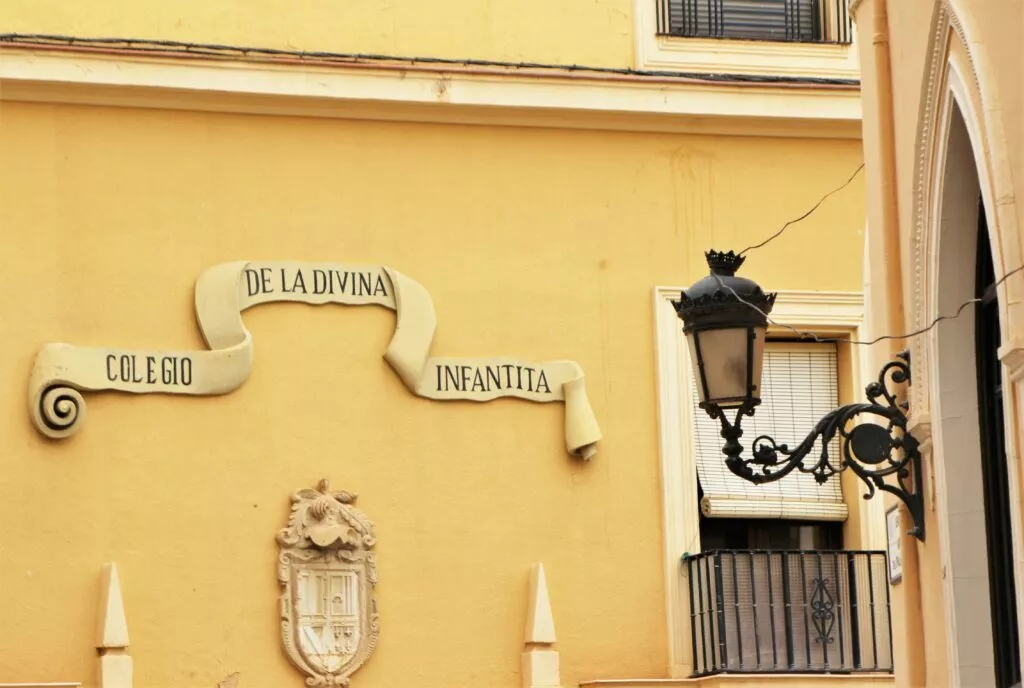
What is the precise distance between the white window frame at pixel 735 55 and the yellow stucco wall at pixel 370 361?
452mm

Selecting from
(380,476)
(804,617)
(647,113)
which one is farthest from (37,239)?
(804,617)

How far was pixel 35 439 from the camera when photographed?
13.7 m

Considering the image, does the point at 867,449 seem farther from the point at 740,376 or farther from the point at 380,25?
the point at 380,25

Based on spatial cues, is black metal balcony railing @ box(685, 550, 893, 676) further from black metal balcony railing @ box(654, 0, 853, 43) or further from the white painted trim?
black metal balcony railing @ box(654, 0, 853, 43)

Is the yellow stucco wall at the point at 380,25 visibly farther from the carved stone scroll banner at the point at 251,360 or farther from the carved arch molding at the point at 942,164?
the carved arch molding at the point at 942,164

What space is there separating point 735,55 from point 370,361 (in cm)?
310

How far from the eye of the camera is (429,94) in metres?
14.7

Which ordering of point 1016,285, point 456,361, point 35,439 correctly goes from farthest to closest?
point 456,361, point 35,439, point 1016,285

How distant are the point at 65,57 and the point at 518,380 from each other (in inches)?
128

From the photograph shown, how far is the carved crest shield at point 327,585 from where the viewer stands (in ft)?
45.8

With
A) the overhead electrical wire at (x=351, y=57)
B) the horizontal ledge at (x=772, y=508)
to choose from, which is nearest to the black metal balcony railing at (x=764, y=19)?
the overhead electrical wire at (x=351, y=57)

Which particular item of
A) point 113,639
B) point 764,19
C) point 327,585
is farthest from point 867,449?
point 764,19

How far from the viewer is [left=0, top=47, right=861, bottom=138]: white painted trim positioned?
46.1 feet

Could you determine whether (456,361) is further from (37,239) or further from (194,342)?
(37,239)
